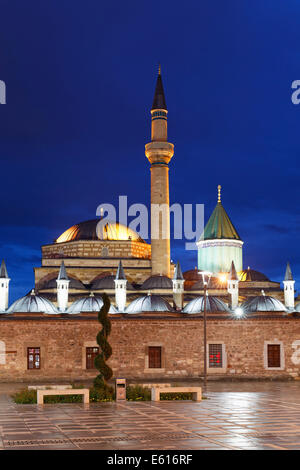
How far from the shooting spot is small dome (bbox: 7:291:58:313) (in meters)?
28.4

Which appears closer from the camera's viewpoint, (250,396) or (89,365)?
(250,396)

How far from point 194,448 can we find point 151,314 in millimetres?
18827

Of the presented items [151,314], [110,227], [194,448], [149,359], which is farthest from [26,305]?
[194,448]

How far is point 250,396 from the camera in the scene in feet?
54.4

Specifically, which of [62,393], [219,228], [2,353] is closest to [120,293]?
[2,353]

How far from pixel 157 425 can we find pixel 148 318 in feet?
43.2

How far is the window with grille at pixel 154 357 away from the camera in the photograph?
77.7ft

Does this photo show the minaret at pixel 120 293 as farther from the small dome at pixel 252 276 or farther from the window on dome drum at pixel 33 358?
the small dome at pixel 252 276

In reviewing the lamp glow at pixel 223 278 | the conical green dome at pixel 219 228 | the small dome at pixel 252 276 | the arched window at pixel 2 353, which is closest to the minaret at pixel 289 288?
the lamp glow at pixel 223 278

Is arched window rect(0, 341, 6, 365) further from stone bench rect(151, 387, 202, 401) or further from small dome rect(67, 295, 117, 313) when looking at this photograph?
stone bench rect(151, 387, 202, 401)

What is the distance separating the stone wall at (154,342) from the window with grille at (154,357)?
0.17 meters

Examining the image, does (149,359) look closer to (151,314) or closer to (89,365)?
(89,365)

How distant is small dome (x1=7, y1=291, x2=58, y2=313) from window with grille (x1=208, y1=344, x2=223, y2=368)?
8.36 metres

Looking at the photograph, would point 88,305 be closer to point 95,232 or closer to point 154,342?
point 154,342
